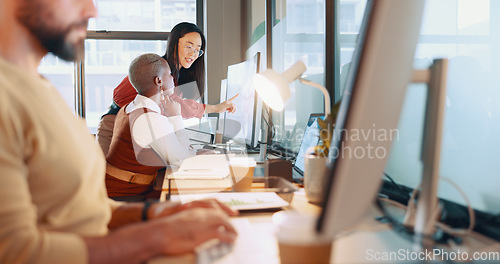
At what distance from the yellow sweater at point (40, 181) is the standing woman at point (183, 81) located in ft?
4.92

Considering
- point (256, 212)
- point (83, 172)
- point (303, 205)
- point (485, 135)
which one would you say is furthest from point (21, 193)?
point (485, 135)

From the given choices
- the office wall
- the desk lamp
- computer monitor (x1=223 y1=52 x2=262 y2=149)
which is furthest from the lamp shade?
the office wall

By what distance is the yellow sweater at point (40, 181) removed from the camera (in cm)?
57

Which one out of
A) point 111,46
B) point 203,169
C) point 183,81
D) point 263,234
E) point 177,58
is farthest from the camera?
point 111,46

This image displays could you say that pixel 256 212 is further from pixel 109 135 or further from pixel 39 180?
pixel 109 135

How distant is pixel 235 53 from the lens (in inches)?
161

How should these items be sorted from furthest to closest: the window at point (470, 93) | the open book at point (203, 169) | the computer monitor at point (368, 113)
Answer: the open book at point (203, 169), the window at point (470, 93), the computer monitor at point (368, 113)

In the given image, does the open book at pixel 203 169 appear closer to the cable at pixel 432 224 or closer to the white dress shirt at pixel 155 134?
the white dress shirt at pixel 155 134

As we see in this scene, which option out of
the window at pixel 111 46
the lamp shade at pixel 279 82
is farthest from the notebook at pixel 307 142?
the window at pixel 111 46

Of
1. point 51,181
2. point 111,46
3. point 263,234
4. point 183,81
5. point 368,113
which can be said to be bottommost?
point 263,234

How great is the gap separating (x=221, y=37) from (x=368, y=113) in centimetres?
375

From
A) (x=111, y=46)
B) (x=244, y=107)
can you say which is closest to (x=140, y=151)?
(x=244, y=107)

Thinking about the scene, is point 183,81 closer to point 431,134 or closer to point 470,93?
point 470,93

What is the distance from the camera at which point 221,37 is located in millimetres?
4094
